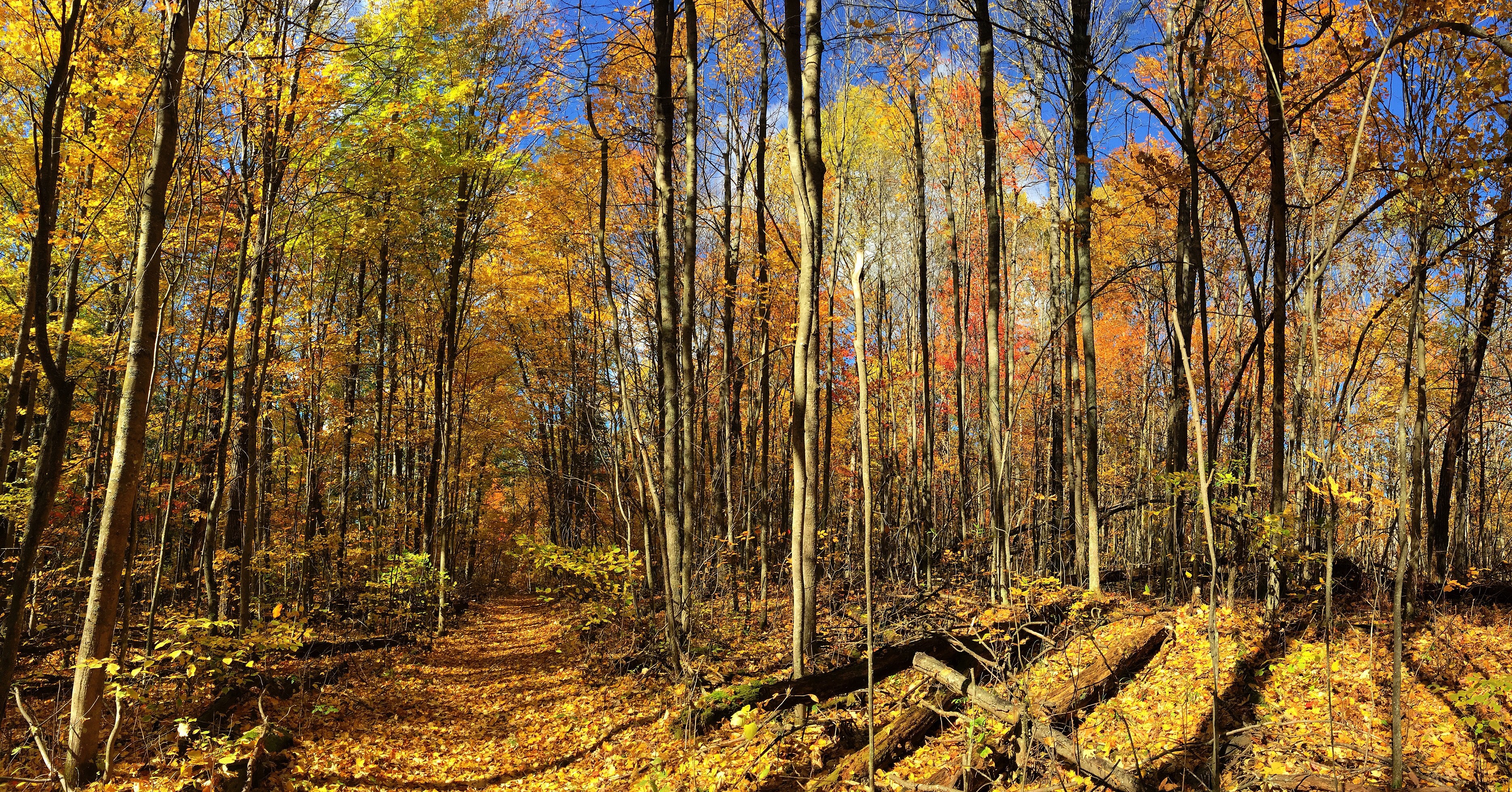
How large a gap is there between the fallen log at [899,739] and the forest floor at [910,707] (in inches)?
2.9

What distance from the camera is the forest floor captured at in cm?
441

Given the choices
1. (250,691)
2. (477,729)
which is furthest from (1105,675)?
(250,691)

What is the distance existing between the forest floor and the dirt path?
2 cm

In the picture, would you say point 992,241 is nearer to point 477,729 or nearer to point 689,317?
point 689,317

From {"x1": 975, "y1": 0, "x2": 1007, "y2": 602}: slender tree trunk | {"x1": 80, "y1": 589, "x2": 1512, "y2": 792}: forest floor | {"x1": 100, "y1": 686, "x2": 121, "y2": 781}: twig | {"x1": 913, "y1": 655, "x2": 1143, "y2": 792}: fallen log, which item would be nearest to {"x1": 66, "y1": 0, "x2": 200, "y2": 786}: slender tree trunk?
{"x1": 100, "y1": 686, "x2": 121, "y2": 781}: twig

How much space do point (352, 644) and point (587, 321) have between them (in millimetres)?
8029

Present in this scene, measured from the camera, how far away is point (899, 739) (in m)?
4.99

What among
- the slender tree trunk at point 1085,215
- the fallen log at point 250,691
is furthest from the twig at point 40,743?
the slender tree trunk at point 1085,215

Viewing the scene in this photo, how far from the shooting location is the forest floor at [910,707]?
441cm

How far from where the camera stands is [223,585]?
35.7ft

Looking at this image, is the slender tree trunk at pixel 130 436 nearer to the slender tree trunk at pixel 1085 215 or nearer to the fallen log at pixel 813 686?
the fallen log at pixel 813 686

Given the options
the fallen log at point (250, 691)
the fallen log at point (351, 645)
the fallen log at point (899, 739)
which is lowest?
the fallen log at point (351, 645)

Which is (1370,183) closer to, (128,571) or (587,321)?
(587,321)

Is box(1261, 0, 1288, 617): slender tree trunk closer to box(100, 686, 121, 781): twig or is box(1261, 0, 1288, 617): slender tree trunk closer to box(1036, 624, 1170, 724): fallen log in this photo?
box(1036, 624, 1170, 724): fallen log
